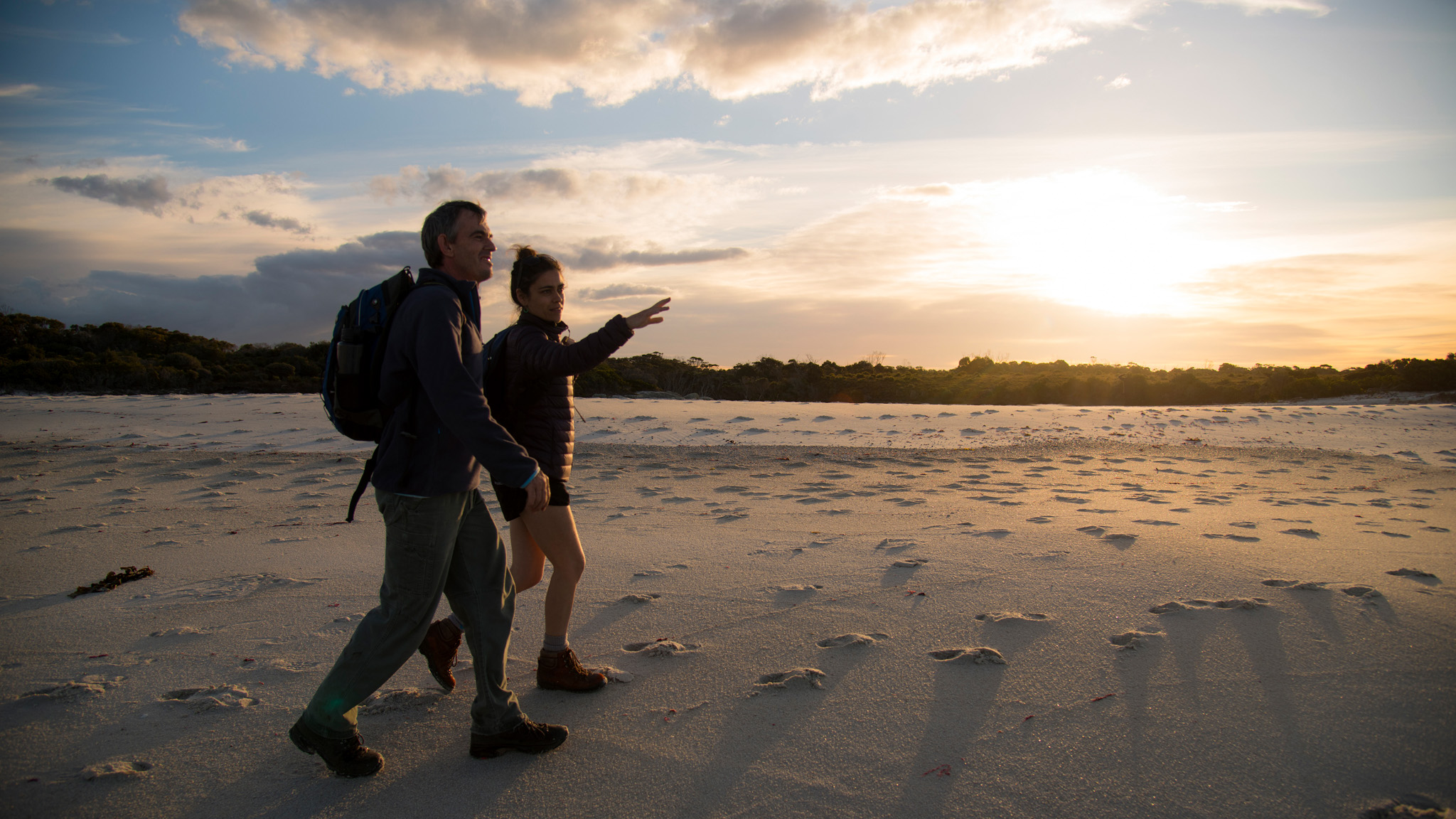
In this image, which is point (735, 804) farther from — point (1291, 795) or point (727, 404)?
point (727, 404)

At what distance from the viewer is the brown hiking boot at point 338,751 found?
2.10 metres

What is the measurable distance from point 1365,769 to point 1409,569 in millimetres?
2480

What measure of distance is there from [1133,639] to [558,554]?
2.38 meters

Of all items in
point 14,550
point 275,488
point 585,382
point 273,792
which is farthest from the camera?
point 585,382

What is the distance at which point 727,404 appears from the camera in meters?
15.6

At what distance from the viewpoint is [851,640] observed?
10.2 ft

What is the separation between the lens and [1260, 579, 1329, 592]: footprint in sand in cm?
348

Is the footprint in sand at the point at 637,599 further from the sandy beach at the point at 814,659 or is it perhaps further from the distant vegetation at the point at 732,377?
the distant vegetation at the point at 732,377

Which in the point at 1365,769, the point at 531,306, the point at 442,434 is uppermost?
the point at 531,306

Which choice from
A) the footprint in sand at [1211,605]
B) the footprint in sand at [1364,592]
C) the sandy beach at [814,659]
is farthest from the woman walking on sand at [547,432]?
the footprint in sand at [1364,592]

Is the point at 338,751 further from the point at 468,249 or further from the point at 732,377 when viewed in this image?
the point at 732,377

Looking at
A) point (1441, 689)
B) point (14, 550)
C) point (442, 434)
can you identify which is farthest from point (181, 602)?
point (1441, 689)

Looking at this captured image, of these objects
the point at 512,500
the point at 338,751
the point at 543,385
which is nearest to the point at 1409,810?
the point at 512,500

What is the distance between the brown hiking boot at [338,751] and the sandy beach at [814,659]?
59 millimetres
